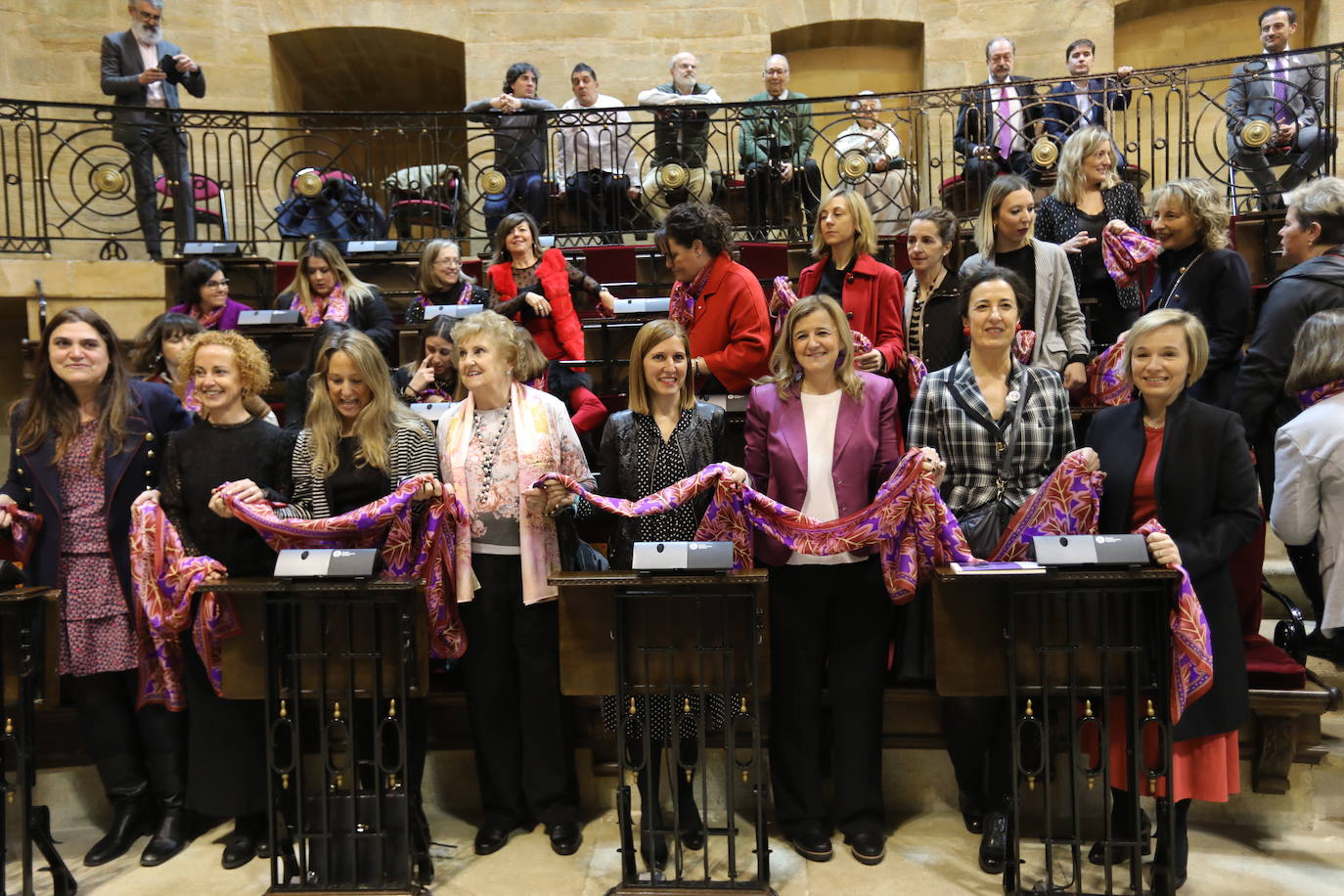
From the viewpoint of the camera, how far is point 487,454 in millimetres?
3119

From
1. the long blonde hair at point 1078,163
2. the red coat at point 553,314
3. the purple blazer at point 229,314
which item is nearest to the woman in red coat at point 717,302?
the red coat at point 553,314

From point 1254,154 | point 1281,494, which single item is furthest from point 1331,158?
point 1281,494

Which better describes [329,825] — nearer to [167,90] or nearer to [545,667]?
[545,667]

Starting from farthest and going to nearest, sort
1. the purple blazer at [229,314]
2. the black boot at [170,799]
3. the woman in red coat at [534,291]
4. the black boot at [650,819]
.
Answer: the purple blazer at [229,314] < the woman in red coat at [534,291] < the black boot at [170,799] < the black boot at [650,819]

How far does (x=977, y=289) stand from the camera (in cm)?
297

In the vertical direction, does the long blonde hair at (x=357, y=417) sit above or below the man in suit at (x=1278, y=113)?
below

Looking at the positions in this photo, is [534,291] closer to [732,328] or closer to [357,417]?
[732,328]

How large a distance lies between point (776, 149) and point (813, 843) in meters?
5.40

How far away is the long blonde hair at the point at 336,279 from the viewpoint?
197 inches

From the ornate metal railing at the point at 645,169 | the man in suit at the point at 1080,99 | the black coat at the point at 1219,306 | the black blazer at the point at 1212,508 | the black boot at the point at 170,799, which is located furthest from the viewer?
Result: the man in suit at the point at 1080,99

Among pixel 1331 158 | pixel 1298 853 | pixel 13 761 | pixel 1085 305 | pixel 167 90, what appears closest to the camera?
pixel 13 761

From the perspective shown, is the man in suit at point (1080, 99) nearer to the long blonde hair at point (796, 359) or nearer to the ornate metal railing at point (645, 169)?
the ornate metal railing at point (645, 169)

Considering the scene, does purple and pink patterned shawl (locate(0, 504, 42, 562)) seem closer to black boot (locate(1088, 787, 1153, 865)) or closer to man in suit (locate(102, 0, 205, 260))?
black boot (locate(1088, 787, 1153, 865))

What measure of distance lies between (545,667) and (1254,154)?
5.70 m
